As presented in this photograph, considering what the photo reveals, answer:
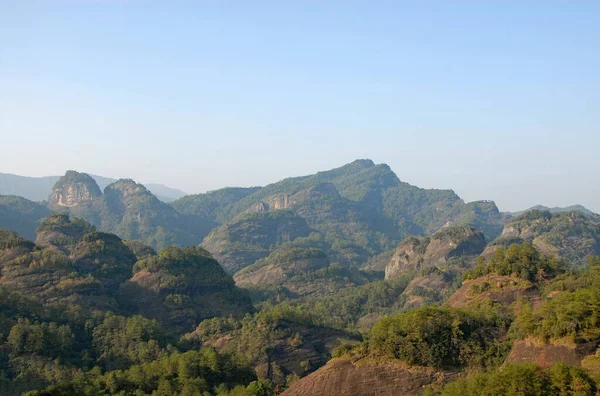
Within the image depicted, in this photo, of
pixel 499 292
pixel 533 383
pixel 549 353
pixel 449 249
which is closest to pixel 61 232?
pixel 449 249

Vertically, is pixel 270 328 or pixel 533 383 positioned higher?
pixel 533 383

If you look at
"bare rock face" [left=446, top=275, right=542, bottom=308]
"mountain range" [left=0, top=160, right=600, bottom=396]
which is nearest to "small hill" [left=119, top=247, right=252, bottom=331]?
"mountain range" [left=0, top=160, right=600, bottom=396]

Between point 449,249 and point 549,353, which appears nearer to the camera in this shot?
point 549,353

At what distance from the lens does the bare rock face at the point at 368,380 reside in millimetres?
62031

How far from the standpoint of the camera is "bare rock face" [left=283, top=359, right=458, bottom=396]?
62.0 meters

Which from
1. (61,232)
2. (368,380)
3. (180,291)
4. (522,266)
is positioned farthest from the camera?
(61,232)

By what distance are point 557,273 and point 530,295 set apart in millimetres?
7501

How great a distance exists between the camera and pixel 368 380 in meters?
63.1

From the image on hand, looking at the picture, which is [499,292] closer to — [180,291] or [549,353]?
[549,353]

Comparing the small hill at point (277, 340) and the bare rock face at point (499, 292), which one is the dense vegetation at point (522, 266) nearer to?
the bare rock face at point (499, 292)

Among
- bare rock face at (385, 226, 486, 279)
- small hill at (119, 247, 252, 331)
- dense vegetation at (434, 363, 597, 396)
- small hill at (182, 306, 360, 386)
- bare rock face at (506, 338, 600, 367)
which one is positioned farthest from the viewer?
bare rock face at (385, 226, 486, 279)

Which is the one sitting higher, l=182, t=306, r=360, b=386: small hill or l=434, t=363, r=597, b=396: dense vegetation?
l=434, t=363, r=597, b=396: dense vegetation

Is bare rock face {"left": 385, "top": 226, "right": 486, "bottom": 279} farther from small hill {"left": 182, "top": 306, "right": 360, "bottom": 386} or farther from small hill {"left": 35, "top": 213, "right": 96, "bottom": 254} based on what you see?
small hill {"left": 35, "top": 213, "right": 96, "bottom": 254}

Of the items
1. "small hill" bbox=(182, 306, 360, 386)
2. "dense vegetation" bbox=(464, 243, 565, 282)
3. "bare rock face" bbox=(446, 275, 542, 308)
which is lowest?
"small hill" bbox=(182, 306, 360, 386)
